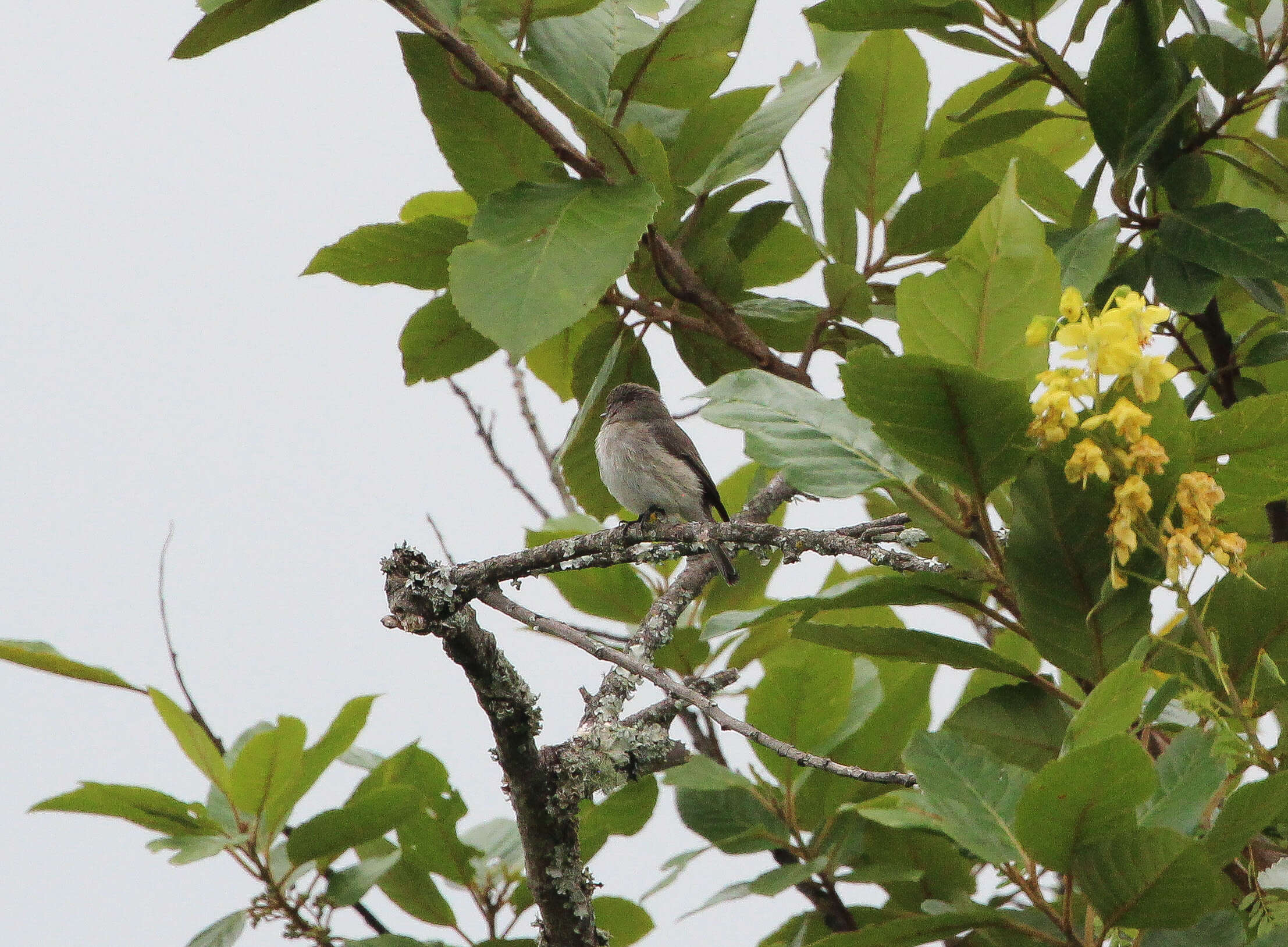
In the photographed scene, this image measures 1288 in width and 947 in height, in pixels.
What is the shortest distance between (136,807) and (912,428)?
202 centimetres

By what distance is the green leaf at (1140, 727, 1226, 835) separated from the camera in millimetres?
1426

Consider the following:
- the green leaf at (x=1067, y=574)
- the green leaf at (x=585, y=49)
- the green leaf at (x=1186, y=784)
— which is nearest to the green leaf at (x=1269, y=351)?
the green leaf at (x=1067, y=574)

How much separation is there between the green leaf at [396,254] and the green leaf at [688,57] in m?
0.49

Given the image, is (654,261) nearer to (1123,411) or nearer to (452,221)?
(452,221)

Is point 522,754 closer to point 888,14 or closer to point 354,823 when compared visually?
point 354,823

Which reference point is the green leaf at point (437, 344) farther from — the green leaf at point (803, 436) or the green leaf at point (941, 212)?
the green leaf at point (803, 436)

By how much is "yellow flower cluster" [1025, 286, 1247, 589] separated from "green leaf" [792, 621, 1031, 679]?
361 millimetres

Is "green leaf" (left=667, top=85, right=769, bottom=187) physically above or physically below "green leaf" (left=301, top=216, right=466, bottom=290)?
above

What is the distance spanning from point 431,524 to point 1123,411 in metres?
1.81

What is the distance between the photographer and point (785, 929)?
265 centimetres

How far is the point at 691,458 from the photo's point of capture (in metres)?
4.44

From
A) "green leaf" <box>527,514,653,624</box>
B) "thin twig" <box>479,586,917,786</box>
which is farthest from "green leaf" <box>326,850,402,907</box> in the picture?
"thin twig" <box>479,586,917,786</box>

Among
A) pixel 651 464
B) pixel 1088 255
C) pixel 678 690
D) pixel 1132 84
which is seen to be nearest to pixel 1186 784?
pixel 678 690

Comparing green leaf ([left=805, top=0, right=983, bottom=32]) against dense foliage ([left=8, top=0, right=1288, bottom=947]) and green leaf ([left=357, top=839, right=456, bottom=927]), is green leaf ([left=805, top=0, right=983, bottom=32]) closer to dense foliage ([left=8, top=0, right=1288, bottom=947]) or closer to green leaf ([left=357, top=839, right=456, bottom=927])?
dense foliage ([left=8, top=0, right=1288, bottom=947])
